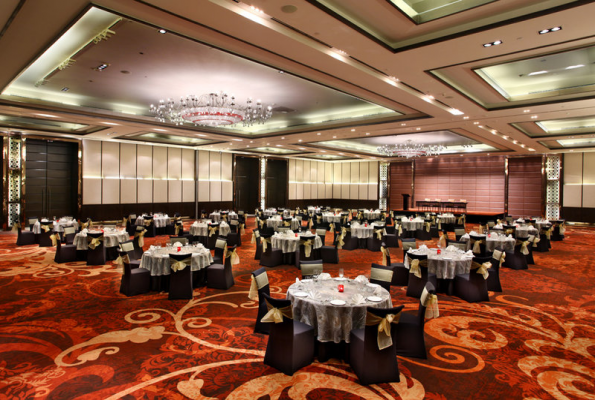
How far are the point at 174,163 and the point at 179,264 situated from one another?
524 inches

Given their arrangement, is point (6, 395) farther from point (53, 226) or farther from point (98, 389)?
point (53, 226)

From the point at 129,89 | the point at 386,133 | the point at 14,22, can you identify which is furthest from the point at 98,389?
the point at 386,133

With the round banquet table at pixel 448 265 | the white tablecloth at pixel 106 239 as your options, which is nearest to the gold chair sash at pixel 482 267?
the round banquet table at pixel 448 265

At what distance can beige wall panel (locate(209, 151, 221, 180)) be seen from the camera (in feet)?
64.5

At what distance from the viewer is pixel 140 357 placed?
159 inches

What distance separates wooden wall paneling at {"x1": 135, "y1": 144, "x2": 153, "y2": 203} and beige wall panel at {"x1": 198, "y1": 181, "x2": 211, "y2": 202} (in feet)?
8.58

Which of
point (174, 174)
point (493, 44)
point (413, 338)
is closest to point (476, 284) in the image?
point (413, 338)

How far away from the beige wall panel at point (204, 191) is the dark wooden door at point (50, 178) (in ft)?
18.7

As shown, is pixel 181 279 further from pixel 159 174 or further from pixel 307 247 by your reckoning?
pixel 159 174

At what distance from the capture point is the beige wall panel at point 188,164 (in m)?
18.5

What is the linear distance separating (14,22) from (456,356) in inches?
269

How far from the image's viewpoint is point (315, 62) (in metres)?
5.85

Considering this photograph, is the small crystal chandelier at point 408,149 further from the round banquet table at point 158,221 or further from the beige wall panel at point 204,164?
the round banquet table at point 158,221

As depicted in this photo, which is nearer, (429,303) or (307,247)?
(429,303)
